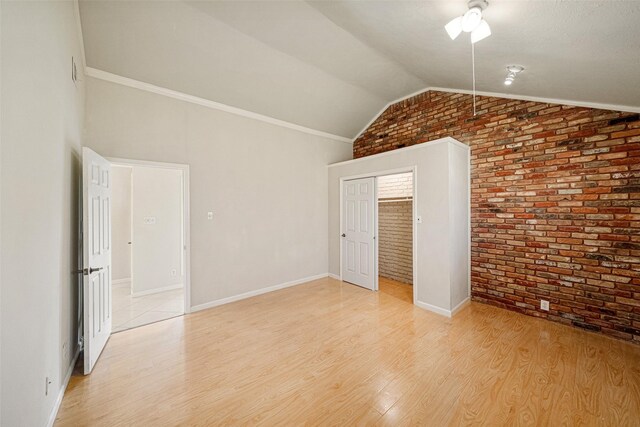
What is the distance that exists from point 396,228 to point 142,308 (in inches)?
180

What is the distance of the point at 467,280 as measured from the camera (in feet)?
13.3

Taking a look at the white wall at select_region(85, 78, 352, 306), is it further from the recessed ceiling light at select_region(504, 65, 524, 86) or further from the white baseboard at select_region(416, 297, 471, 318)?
the recessed ceiling light at select_region(504, 65, 524, 86)

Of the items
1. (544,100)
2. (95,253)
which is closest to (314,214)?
(95,253)

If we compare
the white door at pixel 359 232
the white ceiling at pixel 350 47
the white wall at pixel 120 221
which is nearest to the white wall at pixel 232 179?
the white ceiling at pixel 350 47

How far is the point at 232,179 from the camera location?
4.17 metres

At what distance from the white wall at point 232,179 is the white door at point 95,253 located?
714mm

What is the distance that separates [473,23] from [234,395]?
3394 millimetres

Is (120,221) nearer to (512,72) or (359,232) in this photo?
(359,232)

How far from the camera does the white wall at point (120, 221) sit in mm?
5188

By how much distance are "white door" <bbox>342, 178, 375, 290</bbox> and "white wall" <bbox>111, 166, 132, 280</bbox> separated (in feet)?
14.4

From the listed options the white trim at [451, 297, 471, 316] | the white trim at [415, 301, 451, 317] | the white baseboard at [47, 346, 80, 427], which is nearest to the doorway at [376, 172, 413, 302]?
the white trim at [415, 301, 451, 317]

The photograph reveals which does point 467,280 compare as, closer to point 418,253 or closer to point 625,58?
point 418,253

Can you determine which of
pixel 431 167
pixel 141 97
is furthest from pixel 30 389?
pixel 431 167

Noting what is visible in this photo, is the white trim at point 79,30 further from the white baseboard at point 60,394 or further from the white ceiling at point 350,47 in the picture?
the white baseboard at point 60,394
